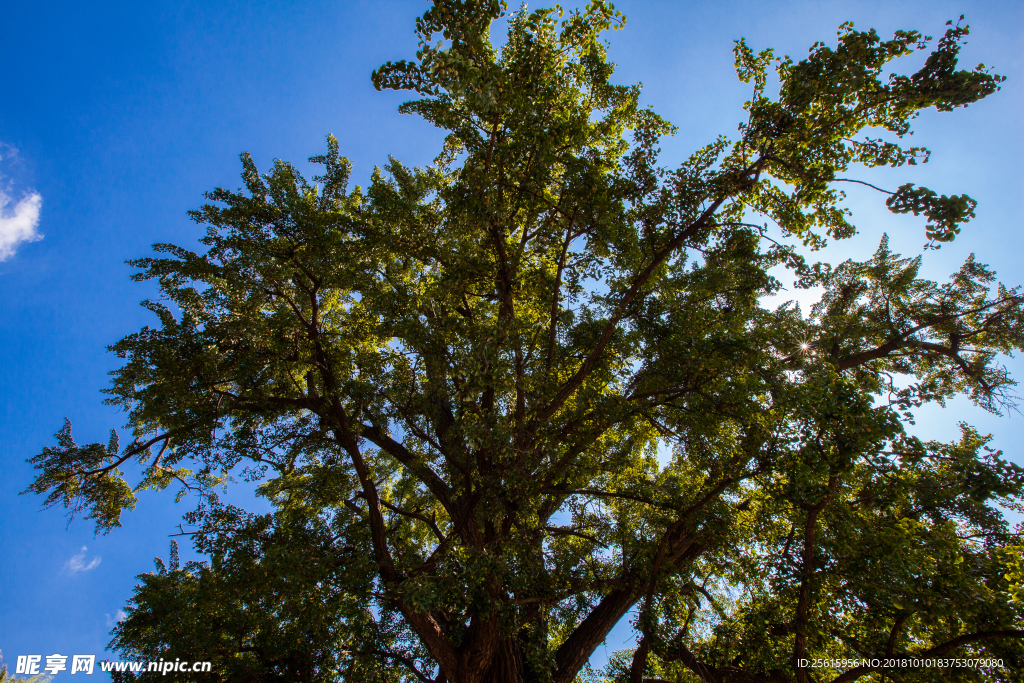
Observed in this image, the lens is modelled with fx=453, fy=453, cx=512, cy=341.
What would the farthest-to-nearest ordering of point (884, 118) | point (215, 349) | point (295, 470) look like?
point (295, 470) → point (215, 349) → point (884, 118)

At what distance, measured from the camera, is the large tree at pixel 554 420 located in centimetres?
530

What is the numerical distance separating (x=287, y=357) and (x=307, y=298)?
44.8 inches

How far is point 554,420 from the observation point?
Result: 7.26 metres

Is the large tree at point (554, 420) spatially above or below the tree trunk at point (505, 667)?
above

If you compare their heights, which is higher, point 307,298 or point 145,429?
point 307,298

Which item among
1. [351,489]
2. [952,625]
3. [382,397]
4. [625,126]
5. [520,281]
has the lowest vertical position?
[952,625]

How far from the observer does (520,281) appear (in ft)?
26.0

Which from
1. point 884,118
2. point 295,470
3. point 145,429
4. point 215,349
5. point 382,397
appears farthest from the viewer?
point 145,429

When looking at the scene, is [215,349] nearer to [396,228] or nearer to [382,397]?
[382,397]

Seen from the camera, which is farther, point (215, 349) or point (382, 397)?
point (382, 397)

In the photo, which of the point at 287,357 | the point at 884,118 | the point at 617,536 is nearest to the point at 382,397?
the point at 287,357

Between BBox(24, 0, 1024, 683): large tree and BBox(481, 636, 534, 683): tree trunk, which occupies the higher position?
BBox(24, 0, 1024, 683): large tree

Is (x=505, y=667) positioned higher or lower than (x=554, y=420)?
lower

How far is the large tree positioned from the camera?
209 inches
